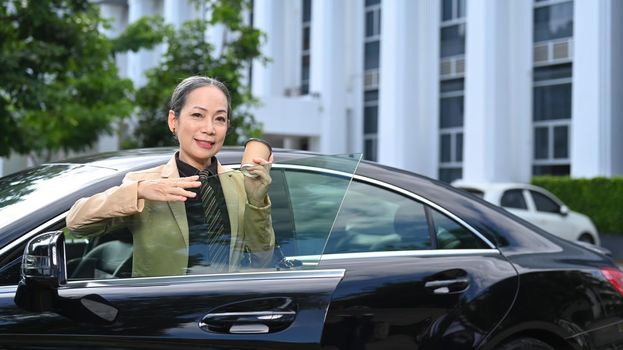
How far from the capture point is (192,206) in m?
2.83

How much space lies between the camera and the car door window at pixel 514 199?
48.9 ft

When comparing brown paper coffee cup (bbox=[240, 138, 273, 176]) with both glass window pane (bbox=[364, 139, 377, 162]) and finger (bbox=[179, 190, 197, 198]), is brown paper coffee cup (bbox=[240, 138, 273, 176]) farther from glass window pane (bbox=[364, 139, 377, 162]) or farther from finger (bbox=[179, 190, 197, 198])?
glass window pane (bbox=[364, 139, 377, 162])

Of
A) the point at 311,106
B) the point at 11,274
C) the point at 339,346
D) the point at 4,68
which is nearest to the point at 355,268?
the point at 339,346

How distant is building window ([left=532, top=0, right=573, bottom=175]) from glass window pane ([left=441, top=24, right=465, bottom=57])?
2.55 meters

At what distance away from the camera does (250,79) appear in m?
30.8

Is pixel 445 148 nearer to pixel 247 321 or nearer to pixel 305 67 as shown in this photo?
pixel 305 67

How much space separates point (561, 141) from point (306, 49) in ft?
36.1

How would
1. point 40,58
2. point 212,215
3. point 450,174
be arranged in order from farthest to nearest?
point 450,174 < point 40,58 < point 212,215

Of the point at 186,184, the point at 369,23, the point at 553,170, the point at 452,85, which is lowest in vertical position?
the point at 186,184

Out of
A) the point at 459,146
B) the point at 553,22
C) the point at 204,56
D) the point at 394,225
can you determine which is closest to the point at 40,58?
the point at 204,56

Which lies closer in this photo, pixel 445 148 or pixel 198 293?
pixel 198 293

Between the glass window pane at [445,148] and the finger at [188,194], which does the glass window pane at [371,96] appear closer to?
the glass window pane at [445,148]

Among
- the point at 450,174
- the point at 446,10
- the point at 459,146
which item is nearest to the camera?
the point at 459,146

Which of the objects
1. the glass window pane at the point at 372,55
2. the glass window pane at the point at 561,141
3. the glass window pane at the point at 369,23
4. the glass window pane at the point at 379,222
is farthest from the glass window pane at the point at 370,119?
the glass window pane at the point at 379,222
